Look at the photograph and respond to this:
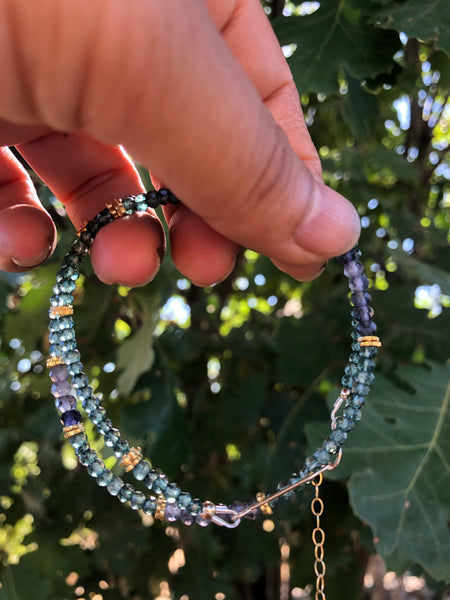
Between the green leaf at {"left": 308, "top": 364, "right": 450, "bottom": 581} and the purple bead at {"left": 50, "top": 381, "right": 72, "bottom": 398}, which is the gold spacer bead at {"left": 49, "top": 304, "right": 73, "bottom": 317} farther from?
the green leaf at {"left": 308, "top": 364, "right": 450, "bottom": 581}

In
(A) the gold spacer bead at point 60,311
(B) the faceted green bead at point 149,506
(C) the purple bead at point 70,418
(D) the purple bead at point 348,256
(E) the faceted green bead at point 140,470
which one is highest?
(A) the gold spacer bead at point 60,311

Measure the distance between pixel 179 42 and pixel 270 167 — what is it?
0.41 feet

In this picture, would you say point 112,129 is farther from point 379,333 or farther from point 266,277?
point 266,277

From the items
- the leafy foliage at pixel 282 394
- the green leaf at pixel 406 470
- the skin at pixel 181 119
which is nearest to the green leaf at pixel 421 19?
the leafy foliage at pixel 282 394

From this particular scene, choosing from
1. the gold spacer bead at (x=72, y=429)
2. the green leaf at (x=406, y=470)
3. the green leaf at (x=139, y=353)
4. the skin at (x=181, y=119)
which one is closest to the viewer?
the skin at (x=181, y=119)

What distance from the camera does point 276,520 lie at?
1.27 m

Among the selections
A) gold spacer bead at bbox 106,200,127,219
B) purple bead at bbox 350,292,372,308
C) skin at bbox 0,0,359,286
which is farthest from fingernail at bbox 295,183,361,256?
Result: gold spacer bead at bbox 106,200,127,219

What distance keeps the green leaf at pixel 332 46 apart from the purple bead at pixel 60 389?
54 cm

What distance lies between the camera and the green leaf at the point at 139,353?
39.4 inches

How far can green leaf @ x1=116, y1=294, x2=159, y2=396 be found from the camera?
1001 mm

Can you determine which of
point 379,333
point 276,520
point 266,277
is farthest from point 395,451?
point 266,277

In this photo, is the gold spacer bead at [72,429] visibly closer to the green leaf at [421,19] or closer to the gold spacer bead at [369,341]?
the gold spacer bead at [369,341]

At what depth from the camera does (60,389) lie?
0.64 m

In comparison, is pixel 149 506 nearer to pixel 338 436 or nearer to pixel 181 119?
pixel 338 436
